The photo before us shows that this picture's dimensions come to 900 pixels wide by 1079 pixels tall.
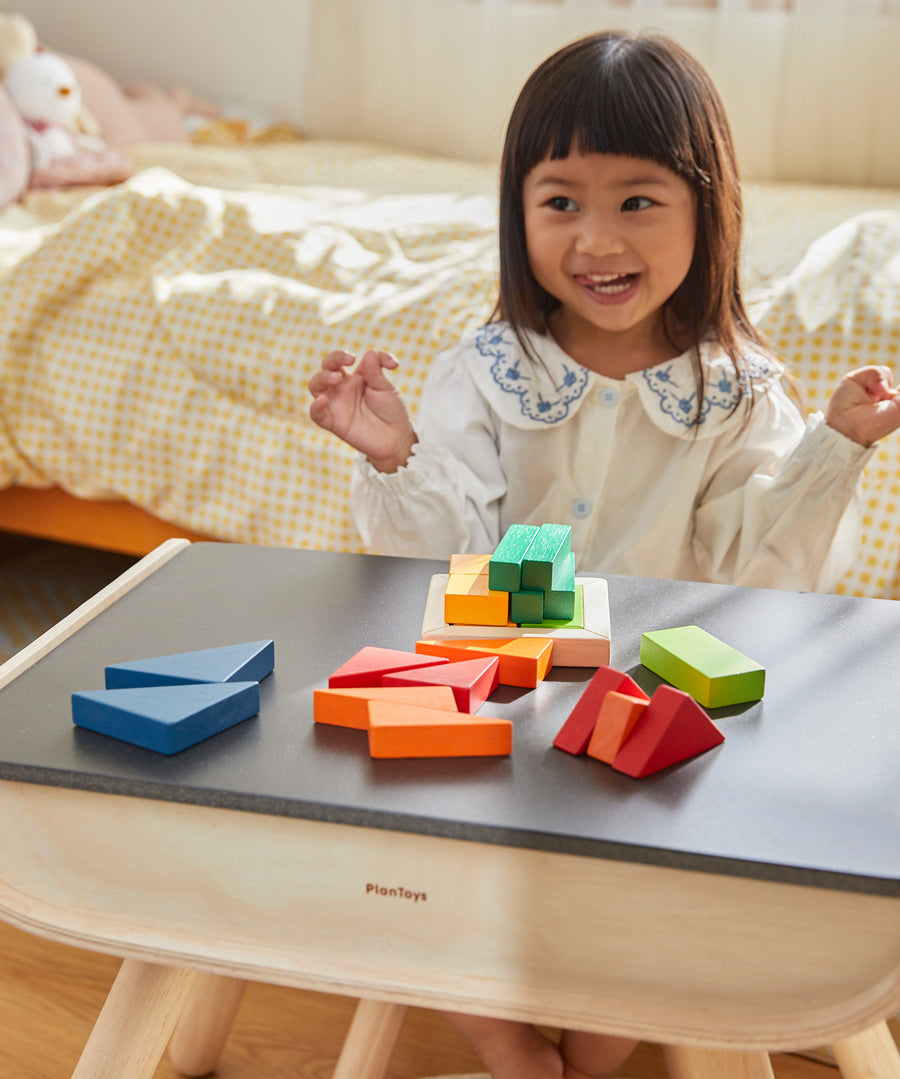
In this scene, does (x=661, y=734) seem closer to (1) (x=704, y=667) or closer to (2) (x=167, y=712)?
(1) (x=704, y=667)

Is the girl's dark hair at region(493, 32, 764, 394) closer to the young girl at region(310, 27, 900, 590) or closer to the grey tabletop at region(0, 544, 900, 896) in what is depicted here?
the young girl at region(310, 27, 900, 590)

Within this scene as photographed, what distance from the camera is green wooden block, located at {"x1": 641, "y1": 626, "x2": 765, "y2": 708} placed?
51 cm

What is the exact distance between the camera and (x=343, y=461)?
1.20 metres

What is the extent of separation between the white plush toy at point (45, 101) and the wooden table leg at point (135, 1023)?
200 centimetres

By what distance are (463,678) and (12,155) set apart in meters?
1.95

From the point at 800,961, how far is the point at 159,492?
3.40 feet

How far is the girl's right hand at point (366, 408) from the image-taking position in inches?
30.1

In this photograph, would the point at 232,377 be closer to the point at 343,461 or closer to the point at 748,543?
the point at 343,461

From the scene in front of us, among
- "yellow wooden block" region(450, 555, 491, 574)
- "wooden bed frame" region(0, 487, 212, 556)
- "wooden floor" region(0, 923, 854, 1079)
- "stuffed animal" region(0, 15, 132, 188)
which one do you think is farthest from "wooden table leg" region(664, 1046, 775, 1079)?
"stuffed animal" region(0, 15, 132, 188)

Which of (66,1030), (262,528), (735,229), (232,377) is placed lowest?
(66,1030)

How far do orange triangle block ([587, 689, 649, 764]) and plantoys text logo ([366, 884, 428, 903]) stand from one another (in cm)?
9

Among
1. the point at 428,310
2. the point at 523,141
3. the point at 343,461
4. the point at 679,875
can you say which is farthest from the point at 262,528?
the point at 679,875

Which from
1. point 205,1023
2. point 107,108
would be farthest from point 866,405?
point 107,108

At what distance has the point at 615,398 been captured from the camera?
37.7 inches
